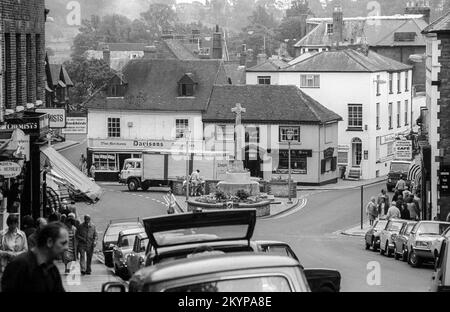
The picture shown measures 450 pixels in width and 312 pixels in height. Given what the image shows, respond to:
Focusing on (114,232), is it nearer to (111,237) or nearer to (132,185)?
(111,237)

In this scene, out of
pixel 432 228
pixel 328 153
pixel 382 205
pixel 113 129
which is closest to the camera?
pixel 432 228

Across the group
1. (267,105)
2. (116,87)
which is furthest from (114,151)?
(267,105)

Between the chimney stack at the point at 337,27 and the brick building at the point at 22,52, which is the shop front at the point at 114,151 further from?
the brick building at the point at 22,52

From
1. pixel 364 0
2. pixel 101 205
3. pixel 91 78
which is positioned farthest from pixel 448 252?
pixel 364 0

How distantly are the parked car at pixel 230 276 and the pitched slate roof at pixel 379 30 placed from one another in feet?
271

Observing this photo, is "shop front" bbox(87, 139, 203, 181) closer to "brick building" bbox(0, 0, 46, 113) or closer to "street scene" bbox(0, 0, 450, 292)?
"street scene" bbox(0, 0, 450, 292)

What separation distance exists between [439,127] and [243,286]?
33091 millimetres

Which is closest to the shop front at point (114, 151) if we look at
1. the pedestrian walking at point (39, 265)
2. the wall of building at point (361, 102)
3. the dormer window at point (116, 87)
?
the dormer window at point (116, 87)

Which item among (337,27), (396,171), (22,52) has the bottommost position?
(396,171)

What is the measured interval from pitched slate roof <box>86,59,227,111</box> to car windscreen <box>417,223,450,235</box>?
1653 inches

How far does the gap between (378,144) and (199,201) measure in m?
26.8

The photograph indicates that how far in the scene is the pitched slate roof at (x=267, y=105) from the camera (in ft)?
228

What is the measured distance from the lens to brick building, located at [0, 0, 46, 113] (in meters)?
30.2

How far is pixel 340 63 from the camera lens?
7500 centimetres
